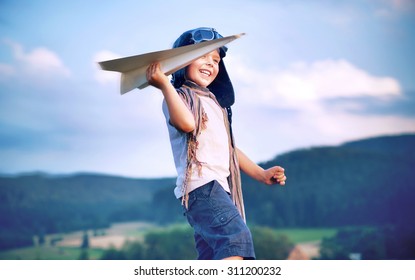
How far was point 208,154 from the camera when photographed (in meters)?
2.23

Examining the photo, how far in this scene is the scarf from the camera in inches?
85.7

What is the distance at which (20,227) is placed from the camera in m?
5.03

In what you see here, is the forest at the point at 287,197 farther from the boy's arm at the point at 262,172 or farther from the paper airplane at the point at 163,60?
the paper airplane at the point at 163,60

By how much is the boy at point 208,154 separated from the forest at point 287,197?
2.43 meters

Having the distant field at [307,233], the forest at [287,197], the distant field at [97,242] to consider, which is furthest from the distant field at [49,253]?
the distant field at [307,233]

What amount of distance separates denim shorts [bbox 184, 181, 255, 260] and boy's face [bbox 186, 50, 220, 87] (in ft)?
1.31

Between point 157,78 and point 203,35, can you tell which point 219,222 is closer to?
point 157,78

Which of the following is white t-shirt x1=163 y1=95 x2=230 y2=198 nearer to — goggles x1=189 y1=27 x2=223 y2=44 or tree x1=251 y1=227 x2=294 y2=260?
goggles x1=189 y1=27 x2=223 y2=44

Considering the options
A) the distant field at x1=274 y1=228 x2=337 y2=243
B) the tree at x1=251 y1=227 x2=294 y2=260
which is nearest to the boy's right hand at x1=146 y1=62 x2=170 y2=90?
the tree at x1=251 y1=227 x2=294 y2=260

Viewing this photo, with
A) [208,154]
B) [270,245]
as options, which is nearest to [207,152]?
[208,154]

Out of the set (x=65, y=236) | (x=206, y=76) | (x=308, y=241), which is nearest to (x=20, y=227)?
(x=65, y=236)

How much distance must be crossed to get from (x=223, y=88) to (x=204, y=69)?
17cm

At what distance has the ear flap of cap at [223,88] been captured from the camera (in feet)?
8.16

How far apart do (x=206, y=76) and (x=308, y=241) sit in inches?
109
